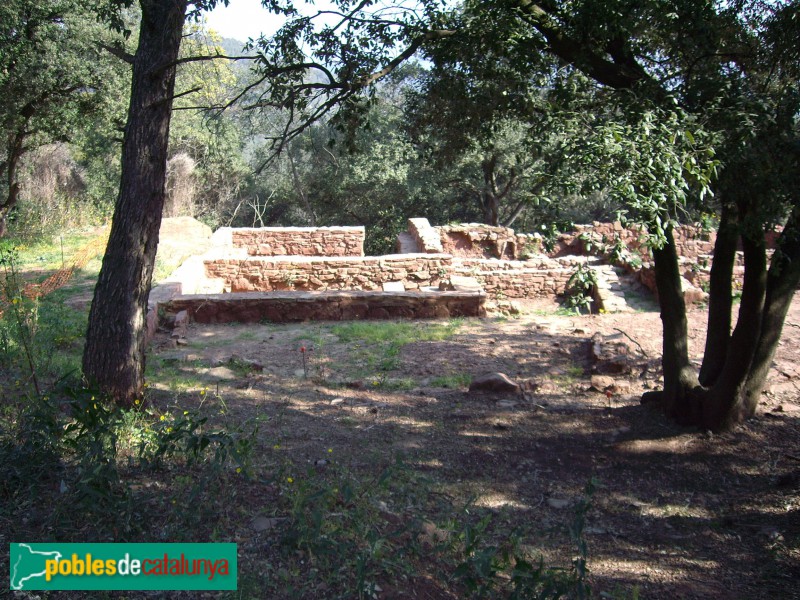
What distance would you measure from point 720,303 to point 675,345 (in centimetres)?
47

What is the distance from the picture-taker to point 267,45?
5.29 m

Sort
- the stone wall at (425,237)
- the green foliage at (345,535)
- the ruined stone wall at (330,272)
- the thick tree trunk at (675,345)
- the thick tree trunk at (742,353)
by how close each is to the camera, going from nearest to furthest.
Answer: the green foliage at (345,535), the thick tree trunk at (742,353), the thick tree trunk at (675,345), the ruined stone wall at (330,272), the stone wall at (425,237)

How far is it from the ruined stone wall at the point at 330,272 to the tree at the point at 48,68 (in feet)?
14.6

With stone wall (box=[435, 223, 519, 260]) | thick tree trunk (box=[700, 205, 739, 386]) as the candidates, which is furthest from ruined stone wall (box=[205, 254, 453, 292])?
thick tree trunk (box=[700, 205, 739, 386])

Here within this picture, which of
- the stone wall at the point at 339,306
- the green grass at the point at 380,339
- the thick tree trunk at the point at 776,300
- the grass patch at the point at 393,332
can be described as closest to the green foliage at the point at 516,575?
the thick tree trunk at the point at 776,300

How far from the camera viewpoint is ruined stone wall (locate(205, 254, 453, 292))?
11641mm

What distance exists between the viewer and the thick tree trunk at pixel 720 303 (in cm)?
478

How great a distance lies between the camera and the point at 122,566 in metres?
2.83

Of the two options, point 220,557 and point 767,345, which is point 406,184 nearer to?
point 767,345

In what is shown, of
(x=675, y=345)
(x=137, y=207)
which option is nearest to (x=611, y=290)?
(x=675, y=345)

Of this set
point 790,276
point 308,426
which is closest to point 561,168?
point 790,276

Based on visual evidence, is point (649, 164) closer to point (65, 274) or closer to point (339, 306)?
point (339, 306)

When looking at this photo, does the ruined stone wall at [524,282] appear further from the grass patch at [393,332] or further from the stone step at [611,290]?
the grass patch at [393,332]

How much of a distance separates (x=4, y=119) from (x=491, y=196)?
14394mm
